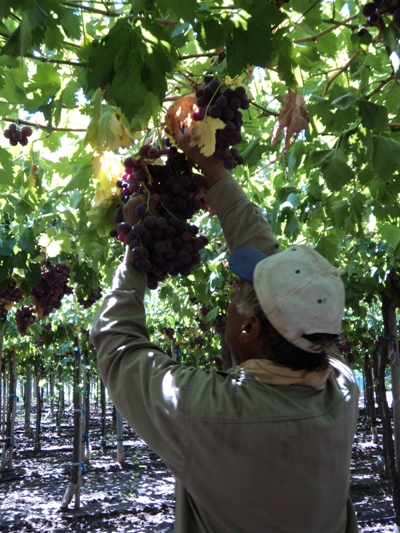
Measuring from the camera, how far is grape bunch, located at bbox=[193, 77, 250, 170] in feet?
6.77

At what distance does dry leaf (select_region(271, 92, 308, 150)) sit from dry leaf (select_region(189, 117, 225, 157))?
0.62m

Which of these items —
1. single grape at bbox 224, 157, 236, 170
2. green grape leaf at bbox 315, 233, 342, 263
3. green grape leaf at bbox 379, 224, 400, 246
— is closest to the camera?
single grape at bbox 224, 157, 236, 170

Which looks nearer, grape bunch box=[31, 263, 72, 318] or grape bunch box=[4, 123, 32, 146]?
grape bunch box=[4, 123, 32, 146]

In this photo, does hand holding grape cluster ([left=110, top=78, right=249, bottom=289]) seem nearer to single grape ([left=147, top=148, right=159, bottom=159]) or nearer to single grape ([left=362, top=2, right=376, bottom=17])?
single grape ([left=147, top=148, right=159, bottom=159])

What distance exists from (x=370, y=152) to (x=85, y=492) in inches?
392

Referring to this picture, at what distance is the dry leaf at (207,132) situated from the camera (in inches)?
78.6

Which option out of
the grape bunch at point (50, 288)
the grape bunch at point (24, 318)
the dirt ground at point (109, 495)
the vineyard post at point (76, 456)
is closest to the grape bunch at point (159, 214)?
the grape bunch at point (50, 288)

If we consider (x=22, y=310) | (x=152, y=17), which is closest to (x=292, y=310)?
(x=152, y=17)

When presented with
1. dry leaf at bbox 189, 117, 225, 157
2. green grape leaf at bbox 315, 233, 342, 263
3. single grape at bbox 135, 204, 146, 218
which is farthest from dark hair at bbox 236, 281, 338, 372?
green grape leaf at bbox 315, 233, 342, 263

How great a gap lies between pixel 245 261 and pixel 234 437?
1.96 ft

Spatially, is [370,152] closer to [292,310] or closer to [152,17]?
[152,17]

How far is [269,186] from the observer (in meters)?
6.23

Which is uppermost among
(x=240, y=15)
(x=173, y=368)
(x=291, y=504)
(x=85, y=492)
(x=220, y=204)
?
(x=240, y=15)

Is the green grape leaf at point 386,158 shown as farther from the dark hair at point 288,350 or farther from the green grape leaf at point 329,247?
the dark hair at point 288,350
